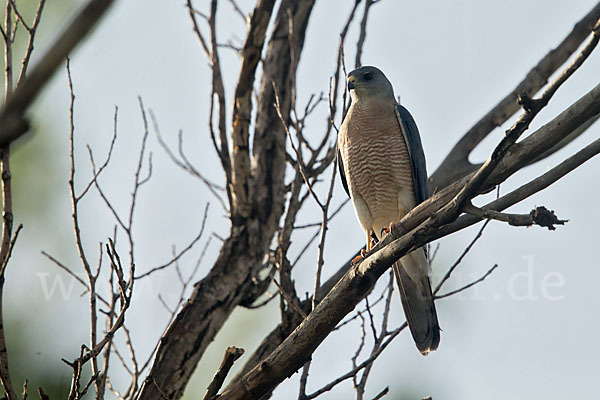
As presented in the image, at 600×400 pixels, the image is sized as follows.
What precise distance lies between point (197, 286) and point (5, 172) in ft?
5.62

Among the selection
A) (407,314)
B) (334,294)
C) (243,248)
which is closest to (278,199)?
(243,248)

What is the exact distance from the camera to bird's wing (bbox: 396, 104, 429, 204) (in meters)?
4.49

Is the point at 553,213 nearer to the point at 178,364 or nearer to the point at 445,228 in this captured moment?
the point at 445,228

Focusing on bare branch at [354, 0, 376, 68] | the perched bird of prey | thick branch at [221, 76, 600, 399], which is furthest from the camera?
the perched bird of prey

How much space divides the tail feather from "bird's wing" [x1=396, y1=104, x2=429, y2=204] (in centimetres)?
47

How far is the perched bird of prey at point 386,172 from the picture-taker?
4391 millimetres

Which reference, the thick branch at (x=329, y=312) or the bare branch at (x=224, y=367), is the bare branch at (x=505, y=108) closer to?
the thick branch at (x=329, y=312)

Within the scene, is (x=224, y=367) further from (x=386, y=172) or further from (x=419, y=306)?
(x=386, y=172)

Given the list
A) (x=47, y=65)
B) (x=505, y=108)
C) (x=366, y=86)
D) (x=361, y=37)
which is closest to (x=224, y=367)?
(x=47, y=65)

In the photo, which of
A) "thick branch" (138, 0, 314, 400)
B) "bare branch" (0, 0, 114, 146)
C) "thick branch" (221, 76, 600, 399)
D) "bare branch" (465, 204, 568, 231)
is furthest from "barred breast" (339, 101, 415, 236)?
"bare branch" (0, 0, 114, 146)

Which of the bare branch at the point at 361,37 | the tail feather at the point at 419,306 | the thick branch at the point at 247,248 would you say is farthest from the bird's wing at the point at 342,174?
the bare branch at the point at 361,37

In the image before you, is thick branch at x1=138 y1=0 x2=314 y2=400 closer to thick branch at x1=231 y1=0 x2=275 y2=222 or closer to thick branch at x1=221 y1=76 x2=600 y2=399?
thick branch at x1=231 y1=0 x2=275 y2=222

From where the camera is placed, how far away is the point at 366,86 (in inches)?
192

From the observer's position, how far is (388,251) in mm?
2674
